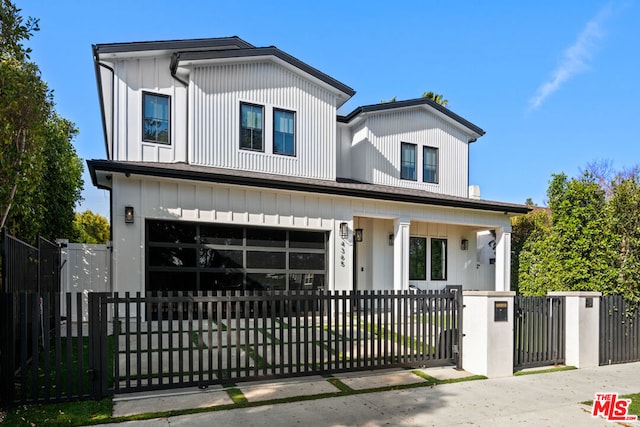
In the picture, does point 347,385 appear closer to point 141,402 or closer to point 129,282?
point 141,402

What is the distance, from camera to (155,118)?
1095cm

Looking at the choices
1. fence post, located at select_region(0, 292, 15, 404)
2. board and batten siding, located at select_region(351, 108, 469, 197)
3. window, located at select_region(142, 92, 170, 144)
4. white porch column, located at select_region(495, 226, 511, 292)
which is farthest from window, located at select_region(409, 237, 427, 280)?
fence post, located at select_region(0, 292, 15, 404)

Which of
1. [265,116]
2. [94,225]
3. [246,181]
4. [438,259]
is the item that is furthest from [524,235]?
[94,225]

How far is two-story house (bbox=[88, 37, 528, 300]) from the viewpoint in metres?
9.59

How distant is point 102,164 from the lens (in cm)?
872

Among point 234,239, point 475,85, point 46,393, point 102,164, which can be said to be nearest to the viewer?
point 46,393

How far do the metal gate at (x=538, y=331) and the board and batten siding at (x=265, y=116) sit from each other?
283 inches

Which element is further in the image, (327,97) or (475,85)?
(475,85)

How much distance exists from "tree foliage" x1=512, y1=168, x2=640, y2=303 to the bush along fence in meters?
2.64

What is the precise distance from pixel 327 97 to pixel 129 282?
26.2ft

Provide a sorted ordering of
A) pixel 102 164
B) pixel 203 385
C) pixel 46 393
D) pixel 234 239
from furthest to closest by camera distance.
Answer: pixel 234 239, pixel 102 164, pixel 203 385, pixel 46 393

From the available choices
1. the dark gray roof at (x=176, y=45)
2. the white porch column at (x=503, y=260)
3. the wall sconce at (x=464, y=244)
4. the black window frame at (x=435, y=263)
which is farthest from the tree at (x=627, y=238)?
the dark gray roof at (x=176, y=45)

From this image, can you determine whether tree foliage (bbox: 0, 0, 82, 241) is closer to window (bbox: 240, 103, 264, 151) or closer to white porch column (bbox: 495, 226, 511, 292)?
window (bbox: 240, 103, 264, 151)

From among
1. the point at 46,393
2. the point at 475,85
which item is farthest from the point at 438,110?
the point at 46,393
